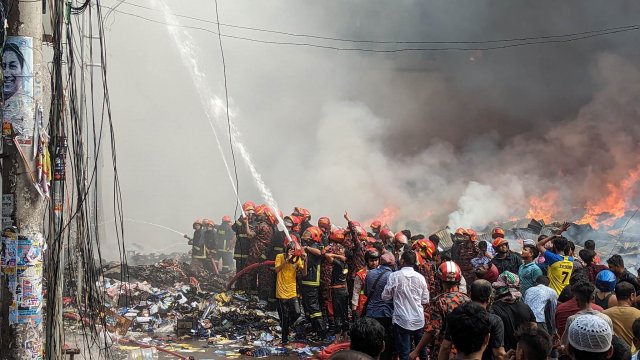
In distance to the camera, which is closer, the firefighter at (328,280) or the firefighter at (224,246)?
the firefighter at (328,280)

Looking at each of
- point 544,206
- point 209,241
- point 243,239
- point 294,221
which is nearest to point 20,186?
point 294,221

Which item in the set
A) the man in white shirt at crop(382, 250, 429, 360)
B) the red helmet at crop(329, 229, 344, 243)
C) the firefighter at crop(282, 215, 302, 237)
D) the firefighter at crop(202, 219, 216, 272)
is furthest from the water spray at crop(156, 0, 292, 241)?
the man in white shirt at crop(382, 250, 429, 360)

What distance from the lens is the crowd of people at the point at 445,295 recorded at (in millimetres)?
3209

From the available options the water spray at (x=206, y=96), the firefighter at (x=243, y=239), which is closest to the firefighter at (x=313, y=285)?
the firefighter at (x=243, y=239)

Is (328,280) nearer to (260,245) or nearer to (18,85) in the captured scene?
(260,245)

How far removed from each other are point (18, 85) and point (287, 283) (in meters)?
5.74

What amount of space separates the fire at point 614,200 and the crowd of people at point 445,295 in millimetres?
11531

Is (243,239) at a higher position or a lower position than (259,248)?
higher

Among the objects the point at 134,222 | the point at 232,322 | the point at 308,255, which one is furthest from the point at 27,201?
the point at 134,222

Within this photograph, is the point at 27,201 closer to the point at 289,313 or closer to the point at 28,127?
the point at 28,127

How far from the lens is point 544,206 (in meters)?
22.6

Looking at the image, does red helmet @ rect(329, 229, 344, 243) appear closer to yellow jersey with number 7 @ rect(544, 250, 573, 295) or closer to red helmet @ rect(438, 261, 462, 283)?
yellow jersey with number 7 @ rect(544, 250, 573, 295)

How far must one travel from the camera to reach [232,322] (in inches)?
399

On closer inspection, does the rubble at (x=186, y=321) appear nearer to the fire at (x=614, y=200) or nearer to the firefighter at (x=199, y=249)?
the firefighter at (x=199, y=249)
